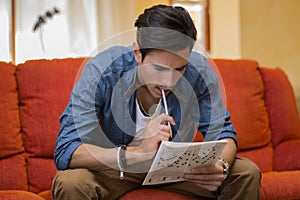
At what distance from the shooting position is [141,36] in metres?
1.47

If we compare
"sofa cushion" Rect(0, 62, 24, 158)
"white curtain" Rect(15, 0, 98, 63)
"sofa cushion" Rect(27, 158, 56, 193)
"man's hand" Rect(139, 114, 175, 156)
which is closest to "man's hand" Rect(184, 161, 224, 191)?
"man's hand" Rect(139, 114, 175, 156)

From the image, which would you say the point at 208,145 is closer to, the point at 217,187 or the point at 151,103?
the point at 217,187

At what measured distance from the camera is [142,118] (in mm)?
1564

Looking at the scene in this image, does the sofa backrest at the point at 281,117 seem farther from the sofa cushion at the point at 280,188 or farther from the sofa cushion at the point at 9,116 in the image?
the sofa cushion at the point at 9,116

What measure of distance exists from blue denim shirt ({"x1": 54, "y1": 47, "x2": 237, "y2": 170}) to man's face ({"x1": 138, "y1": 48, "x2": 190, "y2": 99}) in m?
0.11

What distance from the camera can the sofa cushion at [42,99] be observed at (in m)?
1.92

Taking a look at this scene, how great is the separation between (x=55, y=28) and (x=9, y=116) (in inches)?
38.2

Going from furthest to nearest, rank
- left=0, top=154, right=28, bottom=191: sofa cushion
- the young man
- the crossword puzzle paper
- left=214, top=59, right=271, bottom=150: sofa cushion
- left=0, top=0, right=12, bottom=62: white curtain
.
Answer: left=0, top=0, right=12, bottom=62: white curtain < left=214, top=59, right=271, bottom=150: sofa cushion < left=0, top=154, right=28, bottom=191: sofa cushion < the young man < the crossword puzzle paper

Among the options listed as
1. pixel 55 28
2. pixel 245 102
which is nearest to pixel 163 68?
pixel 245 102

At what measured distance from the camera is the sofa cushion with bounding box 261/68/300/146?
221cm

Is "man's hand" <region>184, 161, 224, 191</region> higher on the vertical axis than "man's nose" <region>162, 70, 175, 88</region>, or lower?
lower

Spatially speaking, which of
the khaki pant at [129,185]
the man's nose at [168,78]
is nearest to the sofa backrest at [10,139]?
the khaki pant at [129,185]

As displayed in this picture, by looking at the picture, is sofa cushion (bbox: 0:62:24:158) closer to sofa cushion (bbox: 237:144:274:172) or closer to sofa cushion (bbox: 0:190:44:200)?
sofa cushion (bbox: 0:190:44:200)

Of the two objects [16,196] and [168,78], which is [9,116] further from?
[168,78]
